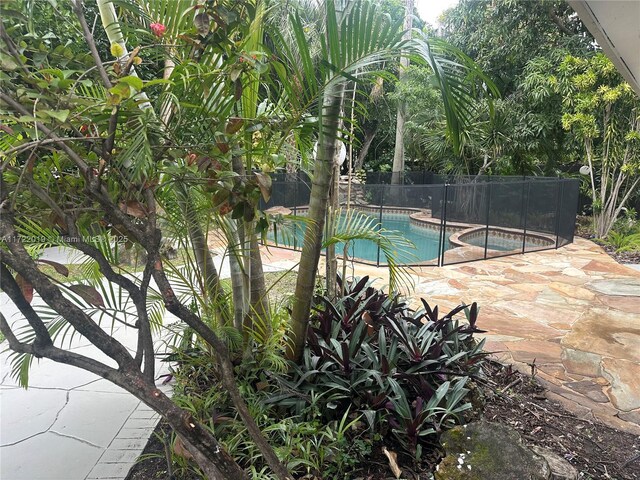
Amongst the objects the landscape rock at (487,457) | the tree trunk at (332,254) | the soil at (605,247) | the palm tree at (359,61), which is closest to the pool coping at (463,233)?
the soil at (605,247)

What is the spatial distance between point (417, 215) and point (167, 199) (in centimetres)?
834

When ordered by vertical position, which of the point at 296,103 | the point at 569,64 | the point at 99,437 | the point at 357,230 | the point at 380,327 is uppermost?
the point at 569,64

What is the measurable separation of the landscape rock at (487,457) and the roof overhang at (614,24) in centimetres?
209

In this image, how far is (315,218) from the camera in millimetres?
2107

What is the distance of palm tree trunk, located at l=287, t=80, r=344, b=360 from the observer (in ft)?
5.93

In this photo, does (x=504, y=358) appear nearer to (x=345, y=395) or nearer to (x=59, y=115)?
(x=345, y=395)

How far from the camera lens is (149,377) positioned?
1.31 meters

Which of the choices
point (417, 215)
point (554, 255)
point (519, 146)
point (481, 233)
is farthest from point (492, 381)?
point (519, 146)

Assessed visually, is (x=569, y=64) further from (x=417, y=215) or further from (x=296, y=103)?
(x=296, y=103)

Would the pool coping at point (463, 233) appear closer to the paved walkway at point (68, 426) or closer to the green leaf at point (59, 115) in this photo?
the paved walkway at point (68, 426)

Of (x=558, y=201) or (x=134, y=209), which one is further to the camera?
(x=558, y=201)

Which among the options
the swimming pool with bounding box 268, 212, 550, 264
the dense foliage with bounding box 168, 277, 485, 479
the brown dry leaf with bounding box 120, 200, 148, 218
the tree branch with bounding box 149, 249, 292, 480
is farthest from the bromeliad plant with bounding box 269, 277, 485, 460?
the swimming pool with bounding box 268, 212, 550, 264

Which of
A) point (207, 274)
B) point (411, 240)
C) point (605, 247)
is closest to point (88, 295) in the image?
point (207, 274)

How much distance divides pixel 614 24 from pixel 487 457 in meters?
2.45
